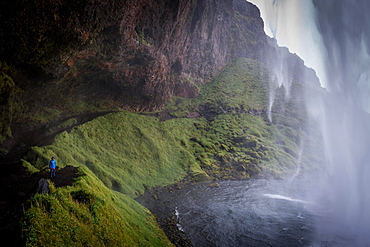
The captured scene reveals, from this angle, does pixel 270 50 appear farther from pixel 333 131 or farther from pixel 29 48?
pixel 29 48

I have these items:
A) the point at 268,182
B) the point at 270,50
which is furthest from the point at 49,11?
the point at 270,50

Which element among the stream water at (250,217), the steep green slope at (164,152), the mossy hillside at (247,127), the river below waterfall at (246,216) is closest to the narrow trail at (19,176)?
the steep green slope at (164,152)

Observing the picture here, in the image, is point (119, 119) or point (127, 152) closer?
point (127, 152)

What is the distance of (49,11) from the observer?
20375mm

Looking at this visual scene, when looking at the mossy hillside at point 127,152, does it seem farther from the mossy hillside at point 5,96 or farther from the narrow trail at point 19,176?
the mossy hillside at point 5,96

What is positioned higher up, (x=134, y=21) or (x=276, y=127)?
(x=134, y=21)

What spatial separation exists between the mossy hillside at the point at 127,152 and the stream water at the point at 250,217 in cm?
534

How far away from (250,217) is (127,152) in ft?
62.6

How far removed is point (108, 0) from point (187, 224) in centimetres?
2682

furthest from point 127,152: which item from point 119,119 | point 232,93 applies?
point 232,93

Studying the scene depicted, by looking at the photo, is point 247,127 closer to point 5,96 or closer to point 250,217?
point 250,217

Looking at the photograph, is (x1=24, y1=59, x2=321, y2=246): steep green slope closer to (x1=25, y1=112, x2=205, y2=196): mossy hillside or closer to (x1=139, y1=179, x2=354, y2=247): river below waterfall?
(x1=25, y1=112, x2=205, y2=196): mossy hillside

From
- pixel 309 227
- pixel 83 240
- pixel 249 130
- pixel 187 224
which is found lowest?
pixel 187 224

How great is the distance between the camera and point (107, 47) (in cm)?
3053
